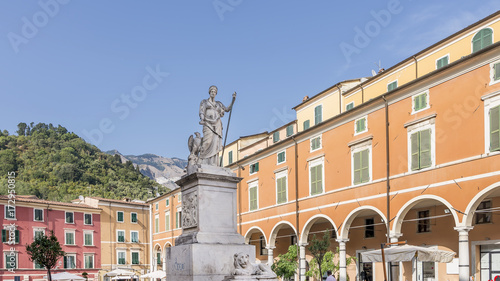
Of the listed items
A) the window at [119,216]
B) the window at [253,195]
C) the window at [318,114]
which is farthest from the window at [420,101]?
the window at [119,216]

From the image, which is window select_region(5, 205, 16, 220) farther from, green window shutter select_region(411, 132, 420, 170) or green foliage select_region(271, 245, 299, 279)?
green window shutter select_region(411, 132, 420, 170)

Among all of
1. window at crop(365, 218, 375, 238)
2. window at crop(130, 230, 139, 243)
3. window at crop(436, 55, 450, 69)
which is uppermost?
window at crop(436, 55, 450, 69)

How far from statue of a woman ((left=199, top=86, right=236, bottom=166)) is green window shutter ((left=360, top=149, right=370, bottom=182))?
1271 centimetres

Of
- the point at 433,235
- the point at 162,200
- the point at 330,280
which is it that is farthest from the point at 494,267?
the point at 162,200

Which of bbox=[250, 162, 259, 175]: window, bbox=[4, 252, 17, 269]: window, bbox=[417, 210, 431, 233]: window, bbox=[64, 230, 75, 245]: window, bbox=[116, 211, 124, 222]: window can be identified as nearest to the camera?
bbox=[417, 210, 431, 233]: window

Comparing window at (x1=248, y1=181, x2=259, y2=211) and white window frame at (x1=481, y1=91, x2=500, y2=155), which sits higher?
white window frame at (x1=481, y1=91, x2=500, y2=155)

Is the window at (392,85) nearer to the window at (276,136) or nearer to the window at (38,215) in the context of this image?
the window at (276,136)

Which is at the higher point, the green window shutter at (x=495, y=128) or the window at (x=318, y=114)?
the window at (x=318, y=114)

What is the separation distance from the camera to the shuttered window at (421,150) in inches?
810

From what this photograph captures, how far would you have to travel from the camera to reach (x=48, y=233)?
156ft

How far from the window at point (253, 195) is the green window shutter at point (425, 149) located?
1489 centimetres

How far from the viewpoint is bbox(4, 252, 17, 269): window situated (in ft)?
143

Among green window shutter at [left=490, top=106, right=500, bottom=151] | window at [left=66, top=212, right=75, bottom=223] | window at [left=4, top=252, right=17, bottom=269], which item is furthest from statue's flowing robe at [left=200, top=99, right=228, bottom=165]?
window at [left=66, top=212, right=75, bottom=223]

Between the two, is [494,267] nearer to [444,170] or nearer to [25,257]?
[444,170]
